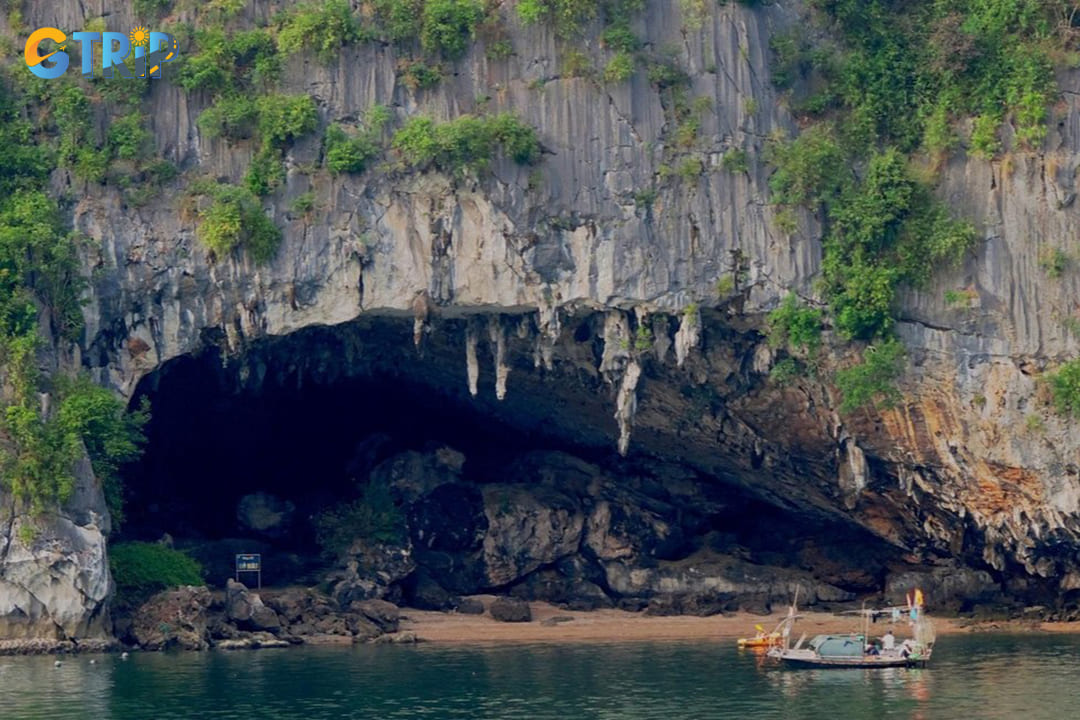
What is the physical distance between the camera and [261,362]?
138 feet

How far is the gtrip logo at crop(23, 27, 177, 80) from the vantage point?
131 ft

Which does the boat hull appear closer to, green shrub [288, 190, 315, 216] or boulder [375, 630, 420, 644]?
boulder [375, 630, 420, 644]

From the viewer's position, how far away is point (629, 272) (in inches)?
1566

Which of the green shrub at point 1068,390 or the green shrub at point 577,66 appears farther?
the green shrub at point 577,66

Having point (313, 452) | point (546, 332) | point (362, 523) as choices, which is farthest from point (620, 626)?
point (313, 452)

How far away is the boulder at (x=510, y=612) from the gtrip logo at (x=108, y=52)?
42.3ft

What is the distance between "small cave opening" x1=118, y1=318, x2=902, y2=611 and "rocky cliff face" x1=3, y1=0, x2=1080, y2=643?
11.1 feet

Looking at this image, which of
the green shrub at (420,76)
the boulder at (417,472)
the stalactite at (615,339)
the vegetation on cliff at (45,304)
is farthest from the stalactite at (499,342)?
the vegetation on cliff at (45,304)

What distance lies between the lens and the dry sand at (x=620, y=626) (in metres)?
41.3

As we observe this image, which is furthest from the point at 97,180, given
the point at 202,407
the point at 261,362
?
the point at 202,407

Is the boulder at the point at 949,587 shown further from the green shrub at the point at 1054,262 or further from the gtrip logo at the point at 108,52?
the gtrip logo at the point at 108,52

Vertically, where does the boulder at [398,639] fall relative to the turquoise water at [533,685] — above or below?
above

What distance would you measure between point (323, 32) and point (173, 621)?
1161 cm

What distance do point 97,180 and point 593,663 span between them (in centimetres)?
1315
